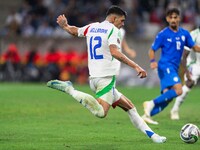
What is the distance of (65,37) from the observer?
3484cm

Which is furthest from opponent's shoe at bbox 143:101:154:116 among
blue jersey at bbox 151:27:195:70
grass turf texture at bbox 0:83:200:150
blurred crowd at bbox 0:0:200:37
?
blurred crowd at bbox 0:0:200:37

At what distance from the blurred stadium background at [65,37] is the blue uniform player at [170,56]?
1595 cm

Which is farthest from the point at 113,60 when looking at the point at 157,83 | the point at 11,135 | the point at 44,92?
the point at 157,83

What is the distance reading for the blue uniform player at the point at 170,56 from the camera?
1555 centimetres

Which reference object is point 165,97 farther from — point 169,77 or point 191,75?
point 191,75

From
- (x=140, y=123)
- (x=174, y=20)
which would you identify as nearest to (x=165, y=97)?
(x=174, y=20)

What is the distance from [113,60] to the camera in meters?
12.0

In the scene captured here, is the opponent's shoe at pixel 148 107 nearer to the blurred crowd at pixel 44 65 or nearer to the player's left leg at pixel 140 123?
the player's left leg at pixel 140 123

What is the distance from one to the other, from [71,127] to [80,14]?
20.7m

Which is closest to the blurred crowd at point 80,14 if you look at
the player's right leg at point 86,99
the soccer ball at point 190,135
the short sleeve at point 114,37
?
the soccer ball at point 190,135

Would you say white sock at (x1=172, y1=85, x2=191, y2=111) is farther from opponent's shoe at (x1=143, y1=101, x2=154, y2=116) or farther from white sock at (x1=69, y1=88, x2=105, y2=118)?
white sock at (x1=69, y1=88, x2=105, y2=118)

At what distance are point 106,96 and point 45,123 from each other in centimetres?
376

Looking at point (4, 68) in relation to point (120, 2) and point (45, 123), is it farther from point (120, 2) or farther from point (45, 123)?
point (45, 123)

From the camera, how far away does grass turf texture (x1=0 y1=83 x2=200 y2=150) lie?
11.7m
